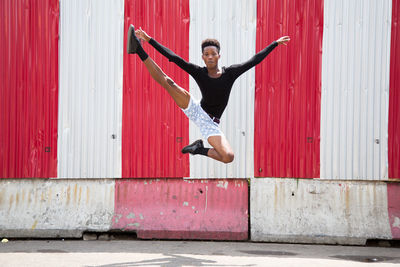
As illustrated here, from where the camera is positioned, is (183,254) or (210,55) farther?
(183,254)

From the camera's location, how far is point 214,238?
7348 millimetres

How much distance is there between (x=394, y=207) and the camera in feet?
23.9

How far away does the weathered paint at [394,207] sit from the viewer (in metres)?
7.22

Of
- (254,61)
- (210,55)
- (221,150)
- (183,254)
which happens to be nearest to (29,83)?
(210,55)

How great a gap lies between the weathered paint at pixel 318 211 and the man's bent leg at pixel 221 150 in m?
2.21

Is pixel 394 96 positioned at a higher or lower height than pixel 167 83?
higher

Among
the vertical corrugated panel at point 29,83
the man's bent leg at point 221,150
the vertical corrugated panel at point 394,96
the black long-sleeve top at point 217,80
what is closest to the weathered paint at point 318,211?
the vertical corrugated panel at point 394,96

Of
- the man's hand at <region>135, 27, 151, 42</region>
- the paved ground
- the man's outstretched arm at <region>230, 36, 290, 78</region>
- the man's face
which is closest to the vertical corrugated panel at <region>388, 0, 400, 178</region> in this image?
the paved ground

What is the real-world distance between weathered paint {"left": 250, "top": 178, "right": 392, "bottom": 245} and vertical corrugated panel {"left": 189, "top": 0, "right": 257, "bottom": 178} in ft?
2.03

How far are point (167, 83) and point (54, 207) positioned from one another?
3.44 meters

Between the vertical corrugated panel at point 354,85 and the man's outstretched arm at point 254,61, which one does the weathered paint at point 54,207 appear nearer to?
the man's outstretched arm at point 254,61

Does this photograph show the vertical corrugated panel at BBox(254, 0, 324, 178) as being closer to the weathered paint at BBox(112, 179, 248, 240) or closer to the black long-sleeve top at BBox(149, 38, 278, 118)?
the weathered paint at BBox(112, 179, 248, 240)

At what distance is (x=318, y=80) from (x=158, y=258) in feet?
12.8

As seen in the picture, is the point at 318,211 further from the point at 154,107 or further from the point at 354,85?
the point at 154,107
